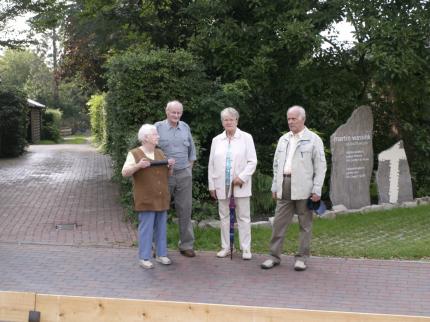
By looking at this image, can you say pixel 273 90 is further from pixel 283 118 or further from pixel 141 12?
pixel 141 12

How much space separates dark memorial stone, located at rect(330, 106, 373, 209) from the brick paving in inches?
124

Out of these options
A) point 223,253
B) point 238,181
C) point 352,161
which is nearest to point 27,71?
point 352,161

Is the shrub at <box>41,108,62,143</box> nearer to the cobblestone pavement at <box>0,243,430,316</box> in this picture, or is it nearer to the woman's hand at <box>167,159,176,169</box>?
the cobblestone pavement at <box>0,243,430,316</box>

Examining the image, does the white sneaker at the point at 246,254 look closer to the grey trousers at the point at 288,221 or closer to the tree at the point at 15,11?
the grey trousers at the point at 288,221

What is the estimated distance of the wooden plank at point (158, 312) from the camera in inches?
152

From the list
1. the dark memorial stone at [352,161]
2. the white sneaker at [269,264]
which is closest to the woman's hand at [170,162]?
the white sneaker at [269,264]

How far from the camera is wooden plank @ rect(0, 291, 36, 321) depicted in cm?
402

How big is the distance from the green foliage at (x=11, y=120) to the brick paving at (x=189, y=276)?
43.9 ft

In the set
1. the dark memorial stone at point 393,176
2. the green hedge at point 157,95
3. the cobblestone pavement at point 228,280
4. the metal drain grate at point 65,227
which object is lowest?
the cobblestone pavement at point 228,280

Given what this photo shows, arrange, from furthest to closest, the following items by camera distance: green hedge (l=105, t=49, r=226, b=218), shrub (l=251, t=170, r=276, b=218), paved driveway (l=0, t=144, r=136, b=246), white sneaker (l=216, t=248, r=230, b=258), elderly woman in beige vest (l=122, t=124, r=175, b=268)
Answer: shrub (l=251, t=170, r=276, b=218) → green hedge (l=105, t=49, r=226, b=218) → paved driveway (l=0, t=144, r=136, b=246) → white sneaker (l=216, t=248, r=230, b=258) → elderly woman in beige vest (l=122, t=124, r=175, b=268)

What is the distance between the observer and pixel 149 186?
6477 millimetres

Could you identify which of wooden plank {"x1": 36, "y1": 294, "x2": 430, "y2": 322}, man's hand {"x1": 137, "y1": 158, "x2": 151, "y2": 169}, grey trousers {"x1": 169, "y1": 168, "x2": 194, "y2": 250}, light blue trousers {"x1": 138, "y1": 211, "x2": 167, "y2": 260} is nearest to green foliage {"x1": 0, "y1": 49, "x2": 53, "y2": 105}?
grey trousers {"x1": 169, "y1": 168, "x2": 194, "y2": 250}

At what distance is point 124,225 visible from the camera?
9078mm

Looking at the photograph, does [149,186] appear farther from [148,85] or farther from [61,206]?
[61,206]
